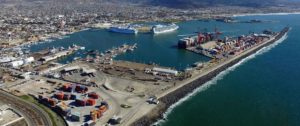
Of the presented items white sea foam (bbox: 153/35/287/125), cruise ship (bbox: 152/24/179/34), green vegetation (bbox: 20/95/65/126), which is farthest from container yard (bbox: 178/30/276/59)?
green vegetation (bbox: 20/95/65/126)

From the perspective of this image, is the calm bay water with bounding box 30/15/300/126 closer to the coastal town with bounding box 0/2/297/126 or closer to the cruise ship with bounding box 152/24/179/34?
the coastal town with bounding box 0/2/297/126

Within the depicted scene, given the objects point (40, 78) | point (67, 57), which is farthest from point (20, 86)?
point (67, 57)

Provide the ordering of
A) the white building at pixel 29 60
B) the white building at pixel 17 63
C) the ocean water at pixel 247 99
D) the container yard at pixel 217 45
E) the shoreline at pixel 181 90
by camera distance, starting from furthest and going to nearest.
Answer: the container yard at pixel 217 45, the white building at pixel 29 60, the white building at pixel 17 63, the ocean water at pixel 247 99, the shoreline at pixel 181 90

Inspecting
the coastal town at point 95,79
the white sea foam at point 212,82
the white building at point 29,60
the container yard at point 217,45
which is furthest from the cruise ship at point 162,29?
the white building at point 29,60

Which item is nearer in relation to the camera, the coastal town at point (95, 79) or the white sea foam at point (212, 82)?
the coastal town at point (95, 79)

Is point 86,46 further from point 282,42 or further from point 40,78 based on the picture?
point 282,42

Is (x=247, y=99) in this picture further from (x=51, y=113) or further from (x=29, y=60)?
(x=29, y=60)

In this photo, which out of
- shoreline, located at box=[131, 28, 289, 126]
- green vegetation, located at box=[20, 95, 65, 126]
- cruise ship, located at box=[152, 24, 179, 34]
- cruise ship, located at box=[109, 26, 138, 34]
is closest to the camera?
green vegetation, located at box=[20, 95, 65, 126]

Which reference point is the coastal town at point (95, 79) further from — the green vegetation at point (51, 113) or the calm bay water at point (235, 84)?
the calm bay water at point (235, 84)

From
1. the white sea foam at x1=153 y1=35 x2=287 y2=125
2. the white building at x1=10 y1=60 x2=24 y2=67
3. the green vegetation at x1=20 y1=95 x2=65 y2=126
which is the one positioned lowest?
the white sea foam at x1=153 y1=35 x2=287 y2=125
